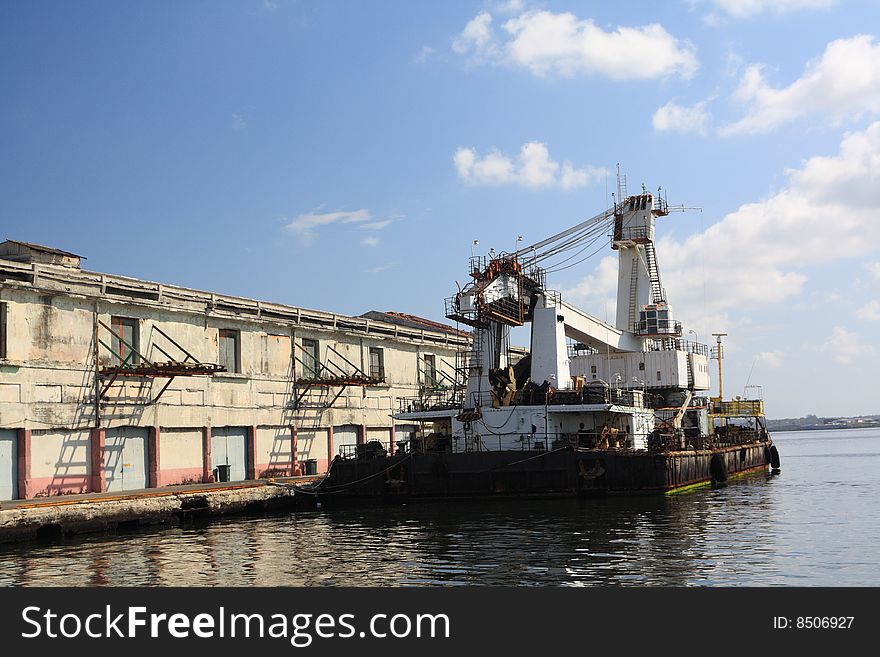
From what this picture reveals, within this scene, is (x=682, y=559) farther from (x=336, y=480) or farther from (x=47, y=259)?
(x=47, y=259)

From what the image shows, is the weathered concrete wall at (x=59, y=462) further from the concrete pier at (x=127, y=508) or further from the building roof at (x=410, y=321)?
the building roof at (x=410, y=321)

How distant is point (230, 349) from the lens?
4350cm

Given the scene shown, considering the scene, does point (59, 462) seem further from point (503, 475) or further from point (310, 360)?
point (503, 475)

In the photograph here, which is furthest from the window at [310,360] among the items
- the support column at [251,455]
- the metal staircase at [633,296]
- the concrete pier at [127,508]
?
the metal staircase at [633,296]

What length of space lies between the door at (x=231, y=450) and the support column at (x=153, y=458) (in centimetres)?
349

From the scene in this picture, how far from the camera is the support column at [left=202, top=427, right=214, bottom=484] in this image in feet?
135

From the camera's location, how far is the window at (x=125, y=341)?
123ft

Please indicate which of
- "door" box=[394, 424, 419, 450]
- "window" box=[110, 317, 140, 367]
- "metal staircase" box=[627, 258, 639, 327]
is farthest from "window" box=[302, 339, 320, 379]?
"metal staircase" box=[627, 258, 639, 327]

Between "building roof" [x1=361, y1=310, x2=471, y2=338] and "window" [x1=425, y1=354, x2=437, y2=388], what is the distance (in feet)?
11.4

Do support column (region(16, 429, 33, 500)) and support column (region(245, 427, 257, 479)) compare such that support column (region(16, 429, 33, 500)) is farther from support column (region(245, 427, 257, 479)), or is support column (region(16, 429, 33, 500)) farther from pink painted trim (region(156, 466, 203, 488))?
support column (region(245, 427, 257, 479))

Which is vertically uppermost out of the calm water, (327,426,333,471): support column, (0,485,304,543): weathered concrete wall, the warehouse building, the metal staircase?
the metal staircase

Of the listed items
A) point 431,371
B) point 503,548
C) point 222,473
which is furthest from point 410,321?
point 503,548
